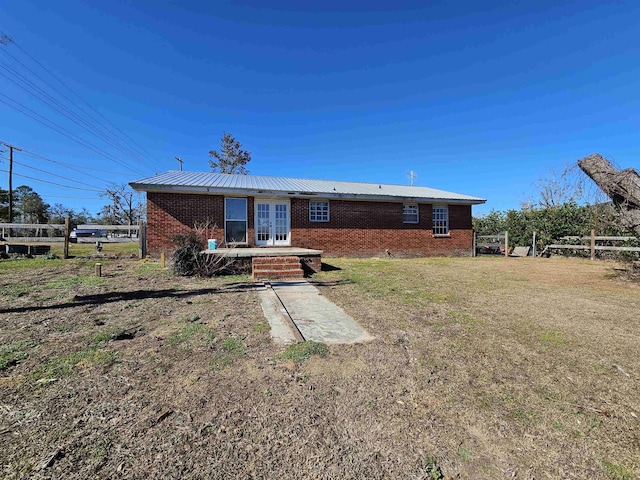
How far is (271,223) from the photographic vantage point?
1271 cm

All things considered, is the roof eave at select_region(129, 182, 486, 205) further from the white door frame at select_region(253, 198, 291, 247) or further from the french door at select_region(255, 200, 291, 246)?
the french door at select_region(255, 200, 291, 246)

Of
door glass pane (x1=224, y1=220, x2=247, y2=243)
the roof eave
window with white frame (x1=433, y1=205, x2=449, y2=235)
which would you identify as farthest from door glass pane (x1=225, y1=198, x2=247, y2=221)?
window with white frame (x1=433, y1=205, x2=449, y2=235)

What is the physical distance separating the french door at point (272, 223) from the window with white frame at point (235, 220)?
1.73 ft

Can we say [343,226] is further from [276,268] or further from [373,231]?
[276,268]

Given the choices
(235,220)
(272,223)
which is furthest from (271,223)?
(235,220)

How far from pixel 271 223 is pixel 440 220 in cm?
870

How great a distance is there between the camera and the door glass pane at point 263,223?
12.5 meters

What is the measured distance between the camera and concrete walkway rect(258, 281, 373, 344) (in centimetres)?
359

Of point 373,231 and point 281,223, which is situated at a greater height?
point 281,223

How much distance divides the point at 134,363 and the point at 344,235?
11.2 meters

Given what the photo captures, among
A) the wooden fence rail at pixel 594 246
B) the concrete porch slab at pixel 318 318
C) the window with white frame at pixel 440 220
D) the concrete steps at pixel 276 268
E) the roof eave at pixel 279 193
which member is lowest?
the concrete porch slab at pixel 318 318

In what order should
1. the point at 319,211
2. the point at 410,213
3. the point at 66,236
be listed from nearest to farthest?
the point at 66,236 → the point at 319,211 → the point at 410,213

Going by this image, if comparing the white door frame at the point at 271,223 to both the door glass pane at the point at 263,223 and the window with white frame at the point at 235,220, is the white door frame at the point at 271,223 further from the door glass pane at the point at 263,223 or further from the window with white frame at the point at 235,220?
the window with white frame at the point at 235,220

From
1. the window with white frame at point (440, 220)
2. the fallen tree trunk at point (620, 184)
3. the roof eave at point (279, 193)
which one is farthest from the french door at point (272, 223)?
the fallen tree trunk at point (620, 184)
